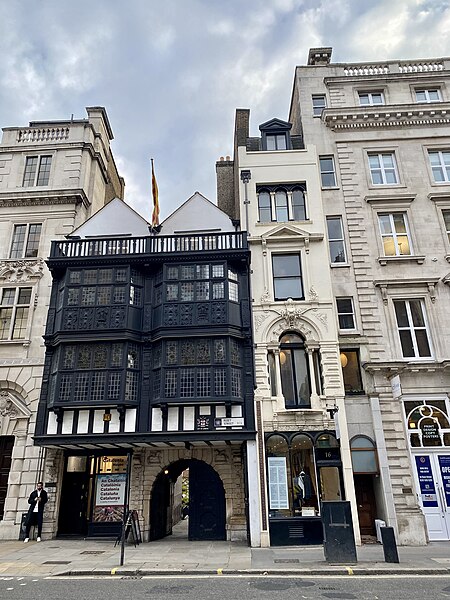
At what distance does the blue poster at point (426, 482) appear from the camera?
53.1ft

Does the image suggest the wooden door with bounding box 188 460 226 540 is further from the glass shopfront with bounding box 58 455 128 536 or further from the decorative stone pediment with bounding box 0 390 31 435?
the decorative stone pediment with bounding box 0 390 31 435

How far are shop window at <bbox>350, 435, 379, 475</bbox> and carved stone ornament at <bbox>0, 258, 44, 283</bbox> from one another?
16322mm

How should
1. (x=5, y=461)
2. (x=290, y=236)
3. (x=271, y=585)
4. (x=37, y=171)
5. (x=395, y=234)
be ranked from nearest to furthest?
(x=271, y=585) < (x=5, y=461) < (x=290, y=236) < (x=395, y=234) < (x=37, y=171)

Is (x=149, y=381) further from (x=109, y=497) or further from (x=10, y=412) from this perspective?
(x=10, y=412)

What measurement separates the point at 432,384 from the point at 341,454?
4.96 metres

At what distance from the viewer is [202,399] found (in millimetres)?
16219

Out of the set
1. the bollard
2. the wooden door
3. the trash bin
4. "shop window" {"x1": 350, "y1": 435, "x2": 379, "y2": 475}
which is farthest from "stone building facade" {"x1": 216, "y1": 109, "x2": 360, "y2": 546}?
the trash bin

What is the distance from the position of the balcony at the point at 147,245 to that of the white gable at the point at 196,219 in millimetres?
1698

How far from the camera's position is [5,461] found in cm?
1842

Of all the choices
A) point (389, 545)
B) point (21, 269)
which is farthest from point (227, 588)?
point (21, 269)

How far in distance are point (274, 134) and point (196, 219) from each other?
6.37 meters

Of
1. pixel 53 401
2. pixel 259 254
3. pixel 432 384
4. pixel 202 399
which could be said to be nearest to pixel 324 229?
pixel 259 254

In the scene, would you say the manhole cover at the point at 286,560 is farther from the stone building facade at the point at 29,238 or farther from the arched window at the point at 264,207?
the arched window at the point at 264,207

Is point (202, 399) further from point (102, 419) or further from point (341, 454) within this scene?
point (341, 454)
